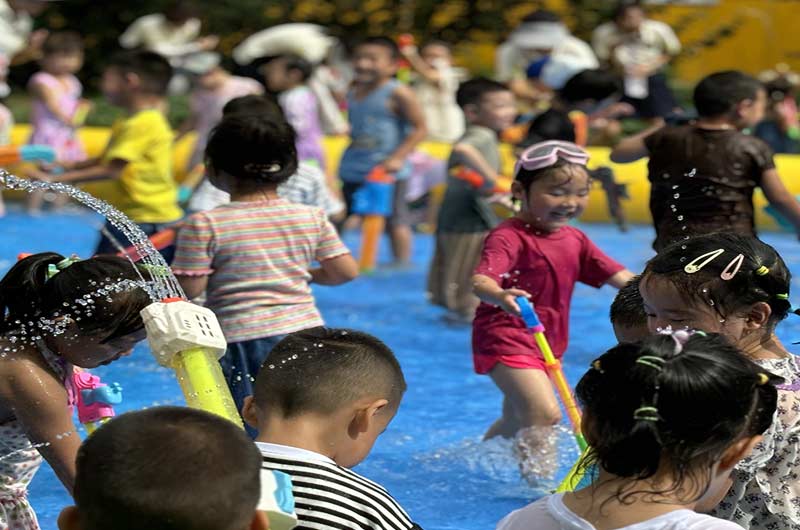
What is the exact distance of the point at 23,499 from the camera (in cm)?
327

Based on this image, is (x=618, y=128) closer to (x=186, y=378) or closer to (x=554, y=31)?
(x=554, y=31)

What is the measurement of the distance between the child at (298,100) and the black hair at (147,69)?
184 centimetres

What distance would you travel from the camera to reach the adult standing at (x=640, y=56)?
11703mm

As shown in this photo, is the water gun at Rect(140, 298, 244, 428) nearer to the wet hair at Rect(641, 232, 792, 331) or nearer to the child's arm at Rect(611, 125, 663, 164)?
the wet hair at Rect(641, 232, 792, 331)

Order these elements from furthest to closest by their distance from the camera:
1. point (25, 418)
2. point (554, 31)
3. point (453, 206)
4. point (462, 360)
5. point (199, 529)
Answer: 1. point (554, 31)
2. point (453, 206)
3. point (462, 360)
4. point (25, 418)
5. point (199, 529)

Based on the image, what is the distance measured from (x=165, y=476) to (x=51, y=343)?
129 centimetres

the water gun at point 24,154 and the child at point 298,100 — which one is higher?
the water gun at point 24,154

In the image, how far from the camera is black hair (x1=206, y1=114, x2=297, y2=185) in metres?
4.32

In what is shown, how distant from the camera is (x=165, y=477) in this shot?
192 cm

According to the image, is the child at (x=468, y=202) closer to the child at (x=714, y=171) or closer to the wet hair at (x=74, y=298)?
the child at (x=714, y=171)

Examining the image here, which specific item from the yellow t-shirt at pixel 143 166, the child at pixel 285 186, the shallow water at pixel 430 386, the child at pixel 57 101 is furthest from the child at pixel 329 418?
the child at pixel 57 101

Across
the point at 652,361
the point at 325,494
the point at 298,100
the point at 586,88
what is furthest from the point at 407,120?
the point at 652,361

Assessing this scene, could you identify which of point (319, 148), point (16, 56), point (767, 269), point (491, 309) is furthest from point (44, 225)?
point (767, 269)

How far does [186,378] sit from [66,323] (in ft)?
1.64
